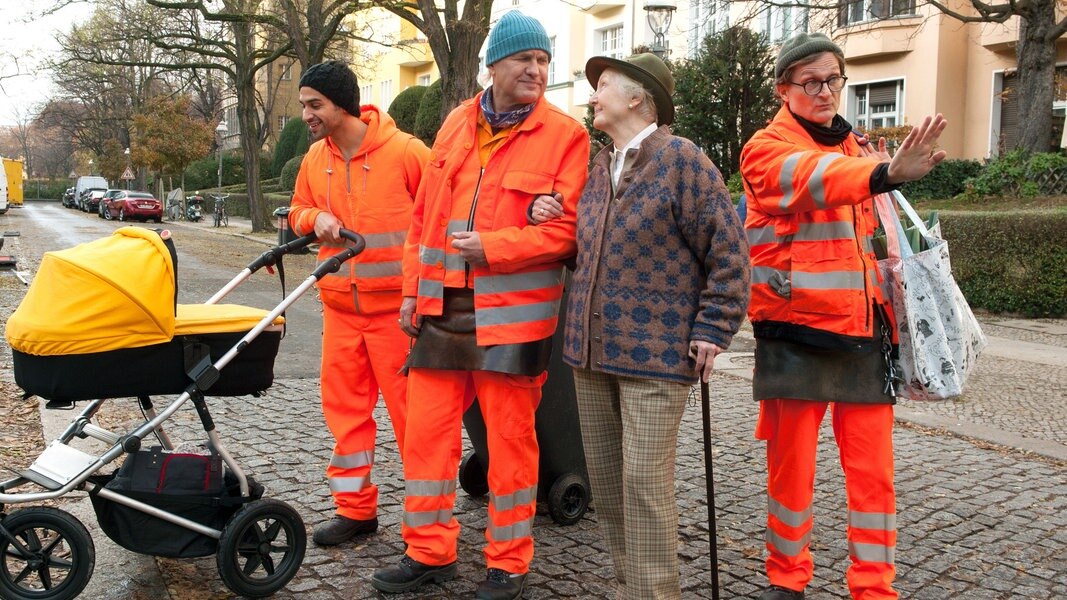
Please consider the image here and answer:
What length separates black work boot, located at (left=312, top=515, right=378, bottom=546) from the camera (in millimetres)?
4355

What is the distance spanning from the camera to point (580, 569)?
418 centimetres

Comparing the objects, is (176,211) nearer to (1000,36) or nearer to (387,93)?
(387,93)

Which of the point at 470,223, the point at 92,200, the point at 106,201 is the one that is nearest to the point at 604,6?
the point at 106,201

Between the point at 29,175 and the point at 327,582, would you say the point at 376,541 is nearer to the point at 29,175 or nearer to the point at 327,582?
the point at 327,582

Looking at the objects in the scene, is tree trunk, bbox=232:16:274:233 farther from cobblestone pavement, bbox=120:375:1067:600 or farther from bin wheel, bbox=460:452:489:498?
bin wheel, bbox=460:452:489:498

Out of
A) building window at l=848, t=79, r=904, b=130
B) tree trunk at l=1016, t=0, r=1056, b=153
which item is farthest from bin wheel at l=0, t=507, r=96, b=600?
building window at l=848, t=79, r=904, b=130

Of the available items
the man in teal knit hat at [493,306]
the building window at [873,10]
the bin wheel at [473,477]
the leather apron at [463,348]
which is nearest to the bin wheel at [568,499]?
the bin wheel at [473,477]

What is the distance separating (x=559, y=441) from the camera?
15.4 ft

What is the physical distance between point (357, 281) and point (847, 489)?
7.05ft

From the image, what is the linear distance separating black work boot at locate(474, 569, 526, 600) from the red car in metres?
42.1

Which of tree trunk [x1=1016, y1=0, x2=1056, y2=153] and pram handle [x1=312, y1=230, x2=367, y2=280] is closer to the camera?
pram handle [x1=312, y1=230, x2=367, y2=280]

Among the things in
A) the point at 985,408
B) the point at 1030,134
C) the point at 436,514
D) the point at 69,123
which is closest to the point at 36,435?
the point at 436,514

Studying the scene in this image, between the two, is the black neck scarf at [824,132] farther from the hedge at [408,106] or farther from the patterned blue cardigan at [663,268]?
the hedge at [408,106]

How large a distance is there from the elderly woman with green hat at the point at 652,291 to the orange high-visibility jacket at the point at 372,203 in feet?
4.08
